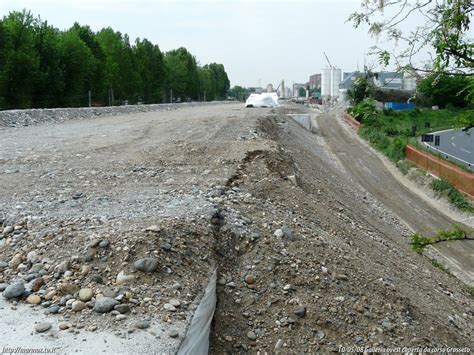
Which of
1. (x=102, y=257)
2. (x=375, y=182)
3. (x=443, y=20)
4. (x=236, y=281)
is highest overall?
(x=443, y=20)

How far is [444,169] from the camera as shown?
2269 cm

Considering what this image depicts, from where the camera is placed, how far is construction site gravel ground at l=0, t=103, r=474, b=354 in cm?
469

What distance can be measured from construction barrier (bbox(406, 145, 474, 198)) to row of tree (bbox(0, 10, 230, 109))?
74.0 feet

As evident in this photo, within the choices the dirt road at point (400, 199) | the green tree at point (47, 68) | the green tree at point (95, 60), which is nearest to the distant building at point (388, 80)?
the dirt road at point (400, 199)

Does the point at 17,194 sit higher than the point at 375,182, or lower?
higher

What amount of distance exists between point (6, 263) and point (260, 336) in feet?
9.67

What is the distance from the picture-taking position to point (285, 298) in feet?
19.0

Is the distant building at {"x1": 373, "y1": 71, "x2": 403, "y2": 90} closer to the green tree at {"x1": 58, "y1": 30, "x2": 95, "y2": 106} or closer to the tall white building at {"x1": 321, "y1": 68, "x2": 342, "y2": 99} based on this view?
the green tree at {"x1": 58, "y1": 30, "x2": 95, "y2": 106}

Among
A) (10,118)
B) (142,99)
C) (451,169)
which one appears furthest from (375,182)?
(142,99)

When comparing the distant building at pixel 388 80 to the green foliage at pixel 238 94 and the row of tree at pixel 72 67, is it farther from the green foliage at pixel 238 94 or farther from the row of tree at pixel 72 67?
the green foliage at pixel 238 94

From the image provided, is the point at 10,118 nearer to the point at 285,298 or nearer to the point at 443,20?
the point at 285,298

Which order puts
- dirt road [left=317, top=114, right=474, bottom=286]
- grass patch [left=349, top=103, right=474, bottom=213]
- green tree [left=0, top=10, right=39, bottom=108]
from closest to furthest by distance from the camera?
grass patch [left=349, top=103, right=474, bottom=213] < dirt road [left=317, top=114, right=474, bottom=286] < green tree [left=0, top=10, right=39, bottom=108]

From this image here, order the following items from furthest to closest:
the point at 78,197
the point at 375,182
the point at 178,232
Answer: the point at 375,182
the point at 78,197
the point at 178,232

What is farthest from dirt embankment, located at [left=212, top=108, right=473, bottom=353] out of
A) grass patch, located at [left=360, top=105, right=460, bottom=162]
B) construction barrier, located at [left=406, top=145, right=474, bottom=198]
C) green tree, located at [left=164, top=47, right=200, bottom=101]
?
green tree, located at [left=164, top=47, right=200, bottom=101]
